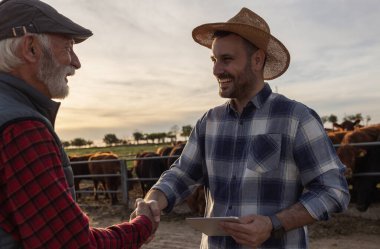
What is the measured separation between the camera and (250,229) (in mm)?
1974

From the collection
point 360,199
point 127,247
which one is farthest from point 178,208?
point 127,247

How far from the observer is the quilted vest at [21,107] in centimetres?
128

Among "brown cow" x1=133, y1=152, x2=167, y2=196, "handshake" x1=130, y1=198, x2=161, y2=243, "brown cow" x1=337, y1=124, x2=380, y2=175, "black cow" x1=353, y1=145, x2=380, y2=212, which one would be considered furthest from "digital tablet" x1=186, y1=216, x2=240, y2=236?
"brown cow" x1=133, y1=152, x2=167, y2=196

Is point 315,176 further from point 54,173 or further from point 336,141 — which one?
point 336,141

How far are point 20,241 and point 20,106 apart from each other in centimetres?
42

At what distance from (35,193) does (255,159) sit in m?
1.27

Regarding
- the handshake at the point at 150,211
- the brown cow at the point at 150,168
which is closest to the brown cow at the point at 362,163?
the brown cow at the point at 150,168

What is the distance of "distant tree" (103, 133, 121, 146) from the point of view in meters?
116

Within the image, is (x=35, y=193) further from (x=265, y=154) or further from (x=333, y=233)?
(x=333, y=233)

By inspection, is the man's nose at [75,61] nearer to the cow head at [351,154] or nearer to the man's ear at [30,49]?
the man's ear at [30,49]

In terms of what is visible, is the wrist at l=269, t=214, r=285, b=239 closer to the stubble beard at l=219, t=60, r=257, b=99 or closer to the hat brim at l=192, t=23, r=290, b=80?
the stubble beard at l=219, t=60, r=257, b=99

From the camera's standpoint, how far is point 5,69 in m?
1.50

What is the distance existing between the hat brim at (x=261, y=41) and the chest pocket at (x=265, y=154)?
0.57 metres

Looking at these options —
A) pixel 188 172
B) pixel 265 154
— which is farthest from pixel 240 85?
pixel 188 172
